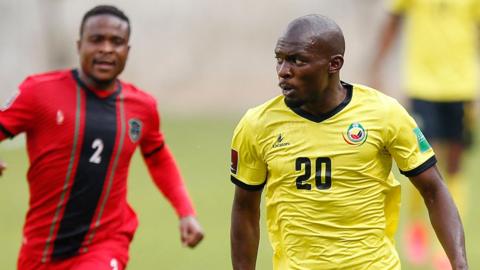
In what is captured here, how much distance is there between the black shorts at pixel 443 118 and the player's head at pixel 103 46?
424cm

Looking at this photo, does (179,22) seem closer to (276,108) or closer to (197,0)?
(197,0)

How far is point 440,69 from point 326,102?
16.7 feet

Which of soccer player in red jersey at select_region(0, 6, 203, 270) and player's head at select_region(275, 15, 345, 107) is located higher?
player's head at select_region(275, 15, 345, 107)

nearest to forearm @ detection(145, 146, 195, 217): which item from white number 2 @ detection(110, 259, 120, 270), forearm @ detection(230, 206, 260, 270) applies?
white number 2 @ detection(110, 259, 120, 270)

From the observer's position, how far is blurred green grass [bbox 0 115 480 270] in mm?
10883

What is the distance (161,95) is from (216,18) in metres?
1.84

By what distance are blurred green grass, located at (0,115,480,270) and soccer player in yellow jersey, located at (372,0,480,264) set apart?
2.75ft

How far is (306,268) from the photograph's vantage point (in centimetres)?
615

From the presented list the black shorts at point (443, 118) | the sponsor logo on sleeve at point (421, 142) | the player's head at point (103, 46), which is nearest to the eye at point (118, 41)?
the player's head at point (103, 46)

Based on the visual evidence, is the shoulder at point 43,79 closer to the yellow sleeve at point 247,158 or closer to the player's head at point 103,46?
the player's head at point 103,46

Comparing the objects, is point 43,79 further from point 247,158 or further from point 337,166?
point 337,166

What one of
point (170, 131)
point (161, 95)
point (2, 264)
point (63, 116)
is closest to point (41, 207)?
point (63, 116)

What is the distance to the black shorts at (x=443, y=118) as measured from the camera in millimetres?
10953

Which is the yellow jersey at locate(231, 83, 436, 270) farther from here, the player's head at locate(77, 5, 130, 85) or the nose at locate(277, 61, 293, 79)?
the player's head at locate(77, 5, 130, 85)
